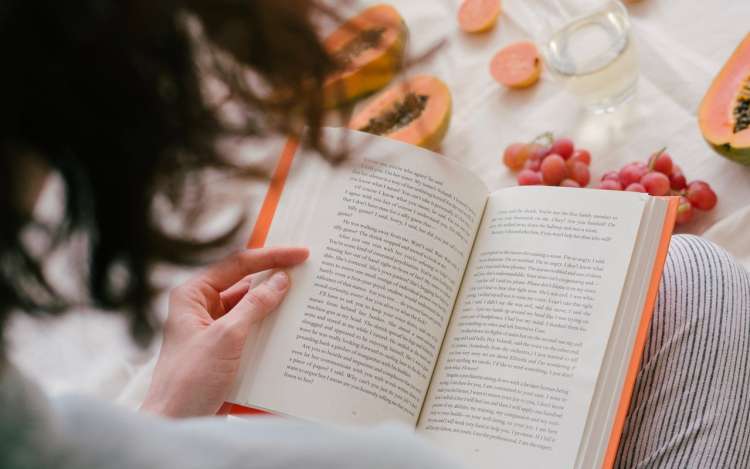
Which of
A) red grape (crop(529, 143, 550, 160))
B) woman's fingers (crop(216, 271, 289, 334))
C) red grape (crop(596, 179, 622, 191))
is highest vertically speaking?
red grape (crop(529, 143, 550, 160))

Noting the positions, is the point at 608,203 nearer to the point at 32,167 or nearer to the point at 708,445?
the point at 708,445

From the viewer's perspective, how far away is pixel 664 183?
95 cm

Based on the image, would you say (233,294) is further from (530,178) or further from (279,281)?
(530,178)

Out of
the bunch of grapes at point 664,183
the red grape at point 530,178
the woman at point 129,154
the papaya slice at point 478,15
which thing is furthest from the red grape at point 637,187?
the woman at point 129,154

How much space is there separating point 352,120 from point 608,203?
45 centimetres

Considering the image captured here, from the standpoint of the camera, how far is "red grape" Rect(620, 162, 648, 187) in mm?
966

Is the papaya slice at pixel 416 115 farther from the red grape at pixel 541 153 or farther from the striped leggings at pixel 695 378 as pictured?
the striped leggings at pixel 695 378

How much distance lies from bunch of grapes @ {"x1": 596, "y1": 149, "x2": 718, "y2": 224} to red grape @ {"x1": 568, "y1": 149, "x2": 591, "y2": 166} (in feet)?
0.13

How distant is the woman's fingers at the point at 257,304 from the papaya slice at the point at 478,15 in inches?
22.6

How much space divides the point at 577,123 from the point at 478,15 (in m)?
0.23

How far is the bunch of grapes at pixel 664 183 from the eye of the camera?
949mm

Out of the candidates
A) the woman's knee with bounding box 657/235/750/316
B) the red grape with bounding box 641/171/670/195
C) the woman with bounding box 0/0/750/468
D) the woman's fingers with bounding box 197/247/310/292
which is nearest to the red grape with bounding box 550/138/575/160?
the red grape with bounding box 641/171/670/195

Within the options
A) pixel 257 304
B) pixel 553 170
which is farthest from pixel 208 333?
pixel 553 170

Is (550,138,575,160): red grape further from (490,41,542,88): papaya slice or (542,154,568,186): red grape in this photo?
(490,41,542,88): papaya slice
